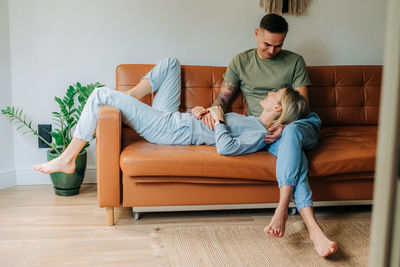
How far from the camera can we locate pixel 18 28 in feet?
8.68

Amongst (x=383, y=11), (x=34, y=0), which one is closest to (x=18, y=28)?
(x=34, y=0)

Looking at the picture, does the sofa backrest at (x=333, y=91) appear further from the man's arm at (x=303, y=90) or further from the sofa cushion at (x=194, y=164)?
the sofa cushion at (x=194, y=164)

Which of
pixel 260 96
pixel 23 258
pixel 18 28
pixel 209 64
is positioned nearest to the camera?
pixel 23 258

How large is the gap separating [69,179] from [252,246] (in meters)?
1.32

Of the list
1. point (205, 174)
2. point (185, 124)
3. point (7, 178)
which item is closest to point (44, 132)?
point (7, 178)

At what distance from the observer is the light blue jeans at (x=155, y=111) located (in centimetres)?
211

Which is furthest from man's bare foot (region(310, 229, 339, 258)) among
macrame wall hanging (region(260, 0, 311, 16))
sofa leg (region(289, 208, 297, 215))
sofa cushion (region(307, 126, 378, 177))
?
macrame wall hanging (region(260, 0, 311, 16))

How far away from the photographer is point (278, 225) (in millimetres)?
1734

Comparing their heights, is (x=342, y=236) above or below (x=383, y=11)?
below

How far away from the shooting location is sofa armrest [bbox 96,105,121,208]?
1.96 m

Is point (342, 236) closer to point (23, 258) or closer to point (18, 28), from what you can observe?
point (23, 258)

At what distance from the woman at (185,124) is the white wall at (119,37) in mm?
618

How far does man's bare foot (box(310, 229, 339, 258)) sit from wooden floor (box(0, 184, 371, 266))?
1.54 feet

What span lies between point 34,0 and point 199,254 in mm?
2077
